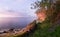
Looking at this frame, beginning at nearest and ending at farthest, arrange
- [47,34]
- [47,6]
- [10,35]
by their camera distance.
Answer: [47,34], [10,35], [47,6]

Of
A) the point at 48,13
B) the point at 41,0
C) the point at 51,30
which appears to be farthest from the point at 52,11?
the point at 51,30

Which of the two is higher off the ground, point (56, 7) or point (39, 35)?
point (56, 7)

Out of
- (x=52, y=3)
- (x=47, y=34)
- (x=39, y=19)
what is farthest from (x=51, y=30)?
Result: (x=39, y=19)

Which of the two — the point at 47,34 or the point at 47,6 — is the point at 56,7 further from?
the point at 47,34

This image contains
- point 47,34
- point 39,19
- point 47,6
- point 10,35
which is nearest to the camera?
point 47,34

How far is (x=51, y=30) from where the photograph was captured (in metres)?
10.8

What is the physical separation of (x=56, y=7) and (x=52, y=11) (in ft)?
1.26

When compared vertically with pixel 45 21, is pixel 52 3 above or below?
above

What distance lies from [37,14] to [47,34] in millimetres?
4508

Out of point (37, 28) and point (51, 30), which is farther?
point (37, 28)

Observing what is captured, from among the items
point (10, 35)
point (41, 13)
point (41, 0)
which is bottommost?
point (10, 35)

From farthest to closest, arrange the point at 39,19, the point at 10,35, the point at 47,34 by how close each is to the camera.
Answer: the point at 39,19, the point at 10,35, the point at 47,34

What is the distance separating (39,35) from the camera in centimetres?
1043

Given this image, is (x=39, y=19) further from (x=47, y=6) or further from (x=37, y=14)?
(x=47, y=6)
